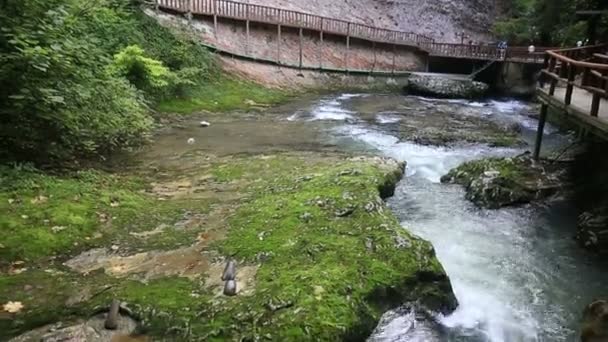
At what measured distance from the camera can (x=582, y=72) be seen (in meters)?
14.0

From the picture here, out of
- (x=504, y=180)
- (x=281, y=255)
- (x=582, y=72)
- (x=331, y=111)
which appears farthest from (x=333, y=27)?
(x=281, y=255)

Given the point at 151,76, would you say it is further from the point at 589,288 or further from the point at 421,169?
the point at 589,288

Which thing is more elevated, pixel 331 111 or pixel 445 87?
pixel 331 111

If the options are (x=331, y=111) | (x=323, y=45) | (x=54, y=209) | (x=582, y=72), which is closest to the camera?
(x=54, y=209)

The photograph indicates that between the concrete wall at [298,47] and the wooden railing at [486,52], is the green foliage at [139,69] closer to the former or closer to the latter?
the concrete wall at [298,47]

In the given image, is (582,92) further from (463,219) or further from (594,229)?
(463,219)

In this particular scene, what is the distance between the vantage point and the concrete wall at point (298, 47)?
26.4m

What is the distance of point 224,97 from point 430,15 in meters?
28.8

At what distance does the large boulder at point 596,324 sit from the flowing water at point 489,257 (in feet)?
1.62

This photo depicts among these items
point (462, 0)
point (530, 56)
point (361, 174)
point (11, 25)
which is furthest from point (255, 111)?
point (462, 0)

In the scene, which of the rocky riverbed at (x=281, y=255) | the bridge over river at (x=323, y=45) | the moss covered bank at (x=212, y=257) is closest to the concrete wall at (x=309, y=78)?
the bridge over river at (x=323, y=45)

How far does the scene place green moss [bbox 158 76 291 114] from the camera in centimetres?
1930

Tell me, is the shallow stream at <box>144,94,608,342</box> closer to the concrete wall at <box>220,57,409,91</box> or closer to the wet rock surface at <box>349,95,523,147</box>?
the wet rock surface at <box>349,95,523,147</box>

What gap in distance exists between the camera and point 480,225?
33.9 feet
